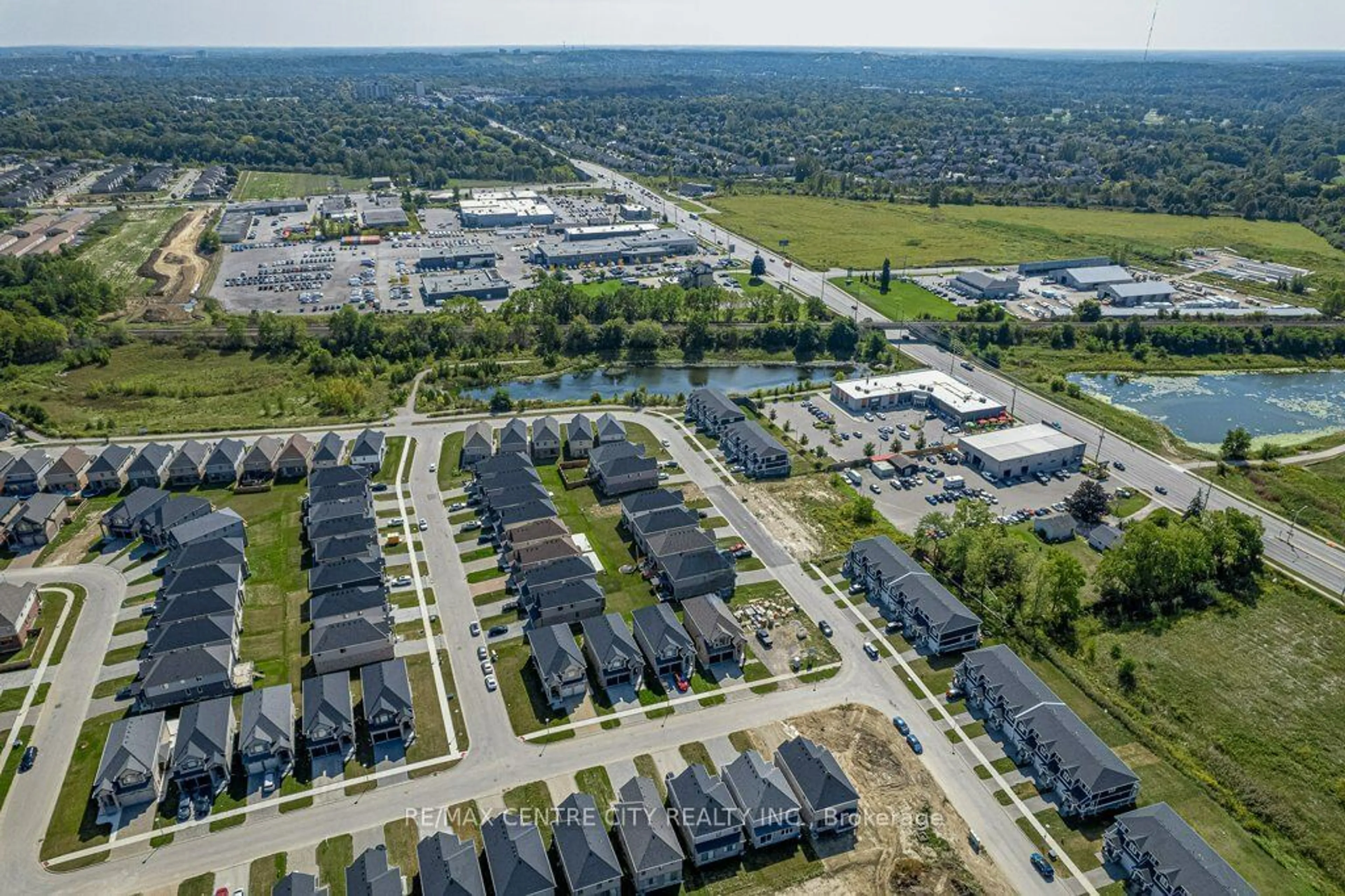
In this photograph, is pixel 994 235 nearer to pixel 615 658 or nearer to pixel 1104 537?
pixel 1104 537

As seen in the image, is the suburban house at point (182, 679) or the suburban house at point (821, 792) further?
the suburban house at point (182, 679)

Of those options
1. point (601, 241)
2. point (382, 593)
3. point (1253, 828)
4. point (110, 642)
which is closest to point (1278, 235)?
point (601, 241)

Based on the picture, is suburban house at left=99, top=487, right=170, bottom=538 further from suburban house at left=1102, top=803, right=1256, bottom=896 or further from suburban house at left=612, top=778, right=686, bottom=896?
suburban house at left=1102, top=803, right=1256, bottom=896

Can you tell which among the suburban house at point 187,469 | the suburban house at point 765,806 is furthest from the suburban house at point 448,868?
the suburban house at point 187,469

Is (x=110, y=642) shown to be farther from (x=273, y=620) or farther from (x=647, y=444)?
(x=647, y=444)

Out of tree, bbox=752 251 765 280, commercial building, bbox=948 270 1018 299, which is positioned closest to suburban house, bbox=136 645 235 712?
tree, bbox=752 251 765 280

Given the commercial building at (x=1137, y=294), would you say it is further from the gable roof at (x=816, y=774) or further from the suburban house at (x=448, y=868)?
the suburban house at (x=448, y=868)

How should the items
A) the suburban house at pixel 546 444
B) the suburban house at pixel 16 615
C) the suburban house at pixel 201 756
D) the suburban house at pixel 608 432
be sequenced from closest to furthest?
the suburban house at pixel 201 756, the suburban house at pixel 16 615, the suburban house at pixel 546 444, the suburban house at pixel 608 432
